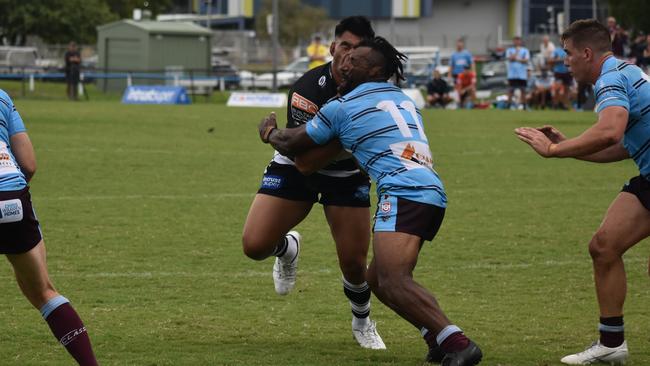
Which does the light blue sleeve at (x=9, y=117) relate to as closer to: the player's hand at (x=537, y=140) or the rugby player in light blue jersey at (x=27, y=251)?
the rugby player in light blue jersey at (x=27, y=251)

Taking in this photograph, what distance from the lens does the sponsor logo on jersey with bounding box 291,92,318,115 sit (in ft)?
26.3

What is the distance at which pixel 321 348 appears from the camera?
7.86 m

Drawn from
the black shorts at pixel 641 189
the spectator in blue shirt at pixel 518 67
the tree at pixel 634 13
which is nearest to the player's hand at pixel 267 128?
the black shorts at pixel 641 189

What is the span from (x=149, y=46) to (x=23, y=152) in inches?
1739

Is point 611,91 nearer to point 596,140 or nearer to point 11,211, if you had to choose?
point 596,140

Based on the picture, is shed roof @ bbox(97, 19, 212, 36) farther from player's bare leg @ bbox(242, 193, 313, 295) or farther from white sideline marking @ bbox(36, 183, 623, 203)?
player's bare leg @ bbox(242, 193, 313, 295)

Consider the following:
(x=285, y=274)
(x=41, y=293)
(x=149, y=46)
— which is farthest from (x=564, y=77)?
(x=41, y=293)

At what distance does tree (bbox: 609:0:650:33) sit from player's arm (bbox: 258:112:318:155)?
4293 centimetres

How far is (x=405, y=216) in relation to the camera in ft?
21.7

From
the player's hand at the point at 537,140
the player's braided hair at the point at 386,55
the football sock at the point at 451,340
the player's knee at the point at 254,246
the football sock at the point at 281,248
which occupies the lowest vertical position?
the football sock at the point at 451,340

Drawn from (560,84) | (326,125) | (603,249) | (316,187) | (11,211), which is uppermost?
(326,125)

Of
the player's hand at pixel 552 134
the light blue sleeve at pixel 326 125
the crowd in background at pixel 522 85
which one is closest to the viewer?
the light blue sleeve at pixel 326 125

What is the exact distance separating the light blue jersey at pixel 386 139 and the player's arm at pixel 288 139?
0.15 m

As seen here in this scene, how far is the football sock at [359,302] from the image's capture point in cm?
806
